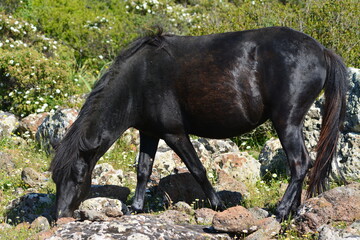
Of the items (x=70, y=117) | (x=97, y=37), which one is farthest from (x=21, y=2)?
(x=70, y=117)

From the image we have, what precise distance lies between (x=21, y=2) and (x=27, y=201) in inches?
326

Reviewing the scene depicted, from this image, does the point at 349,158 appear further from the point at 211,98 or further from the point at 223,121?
the point at 211,98

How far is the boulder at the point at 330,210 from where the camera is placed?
5.45m

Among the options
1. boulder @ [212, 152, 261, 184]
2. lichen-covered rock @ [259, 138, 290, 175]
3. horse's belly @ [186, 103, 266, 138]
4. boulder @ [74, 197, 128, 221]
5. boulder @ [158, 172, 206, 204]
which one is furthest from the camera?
lichen-covered rock @ [259, 138, 290, 175]

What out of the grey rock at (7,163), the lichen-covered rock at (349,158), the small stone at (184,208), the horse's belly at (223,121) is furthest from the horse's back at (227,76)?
the grey rock at (7,163)

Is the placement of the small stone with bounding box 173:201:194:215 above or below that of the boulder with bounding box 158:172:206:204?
below

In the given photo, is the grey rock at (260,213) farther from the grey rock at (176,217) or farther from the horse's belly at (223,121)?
the horse's belly at (223,121)

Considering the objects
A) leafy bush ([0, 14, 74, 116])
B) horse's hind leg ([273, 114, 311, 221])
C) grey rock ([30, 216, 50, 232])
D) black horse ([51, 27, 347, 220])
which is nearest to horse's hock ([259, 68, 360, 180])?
horse's hind leg ([273, 114, 311, 221])

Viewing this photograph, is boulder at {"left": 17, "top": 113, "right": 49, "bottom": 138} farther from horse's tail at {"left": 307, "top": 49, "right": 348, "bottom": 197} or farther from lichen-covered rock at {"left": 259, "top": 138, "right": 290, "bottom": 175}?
horse's tail at {"left": 307, "top": 49, "right": 348, "bottom": 197}

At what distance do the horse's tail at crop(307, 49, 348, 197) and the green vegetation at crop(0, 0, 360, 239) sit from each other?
24.9 inches

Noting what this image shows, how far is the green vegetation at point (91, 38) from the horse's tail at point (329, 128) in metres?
0.63

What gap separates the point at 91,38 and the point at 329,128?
27.3 feet

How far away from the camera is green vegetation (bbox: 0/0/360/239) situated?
30.9ft

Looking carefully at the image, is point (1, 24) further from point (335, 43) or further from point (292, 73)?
point (292, 73)
